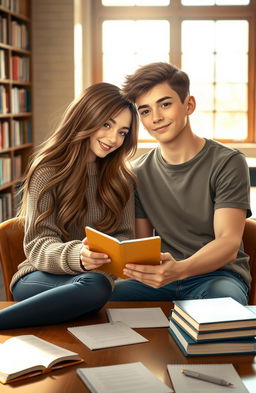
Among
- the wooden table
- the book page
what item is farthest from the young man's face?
the book page

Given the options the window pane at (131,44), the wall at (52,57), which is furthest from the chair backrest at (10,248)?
the window pane at (131,44)

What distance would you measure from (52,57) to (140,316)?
4950 mm

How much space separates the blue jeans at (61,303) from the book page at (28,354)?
0.44 ft

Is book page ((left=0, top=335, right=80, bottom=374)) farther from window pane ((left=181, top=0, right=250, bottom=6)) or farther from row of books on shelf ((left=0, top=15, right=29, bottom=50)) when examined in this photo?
window pane ((left=181, top=0, right=250, bottom=6))

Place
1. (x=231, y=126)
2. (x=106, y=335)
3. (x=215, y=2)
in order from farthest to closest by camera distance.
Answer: (x=231, y=126) → (x=215, y=2) → (x=106, y=335)

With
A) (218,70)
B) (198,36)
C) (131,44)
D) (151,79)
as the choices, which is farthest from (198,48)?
(151,79)

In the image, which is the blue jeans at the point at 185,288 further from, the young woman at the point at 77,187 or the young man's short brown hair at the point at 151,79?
the young man's short brown hair at the point at 151,79

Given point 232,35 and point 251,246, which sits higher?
point 232,35

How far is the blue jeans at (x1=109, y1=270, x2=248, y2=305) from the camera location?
2186 mm

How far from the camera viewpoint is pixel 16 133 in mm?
6027

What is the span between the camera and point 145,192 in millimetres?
2490

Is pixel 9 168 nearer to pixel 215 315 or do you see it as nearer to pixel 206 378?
pixel 215 315

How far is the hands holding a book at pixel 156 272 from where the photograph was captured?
1.86 meters

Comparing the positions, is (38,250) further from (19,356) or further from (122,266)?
(19,356)
